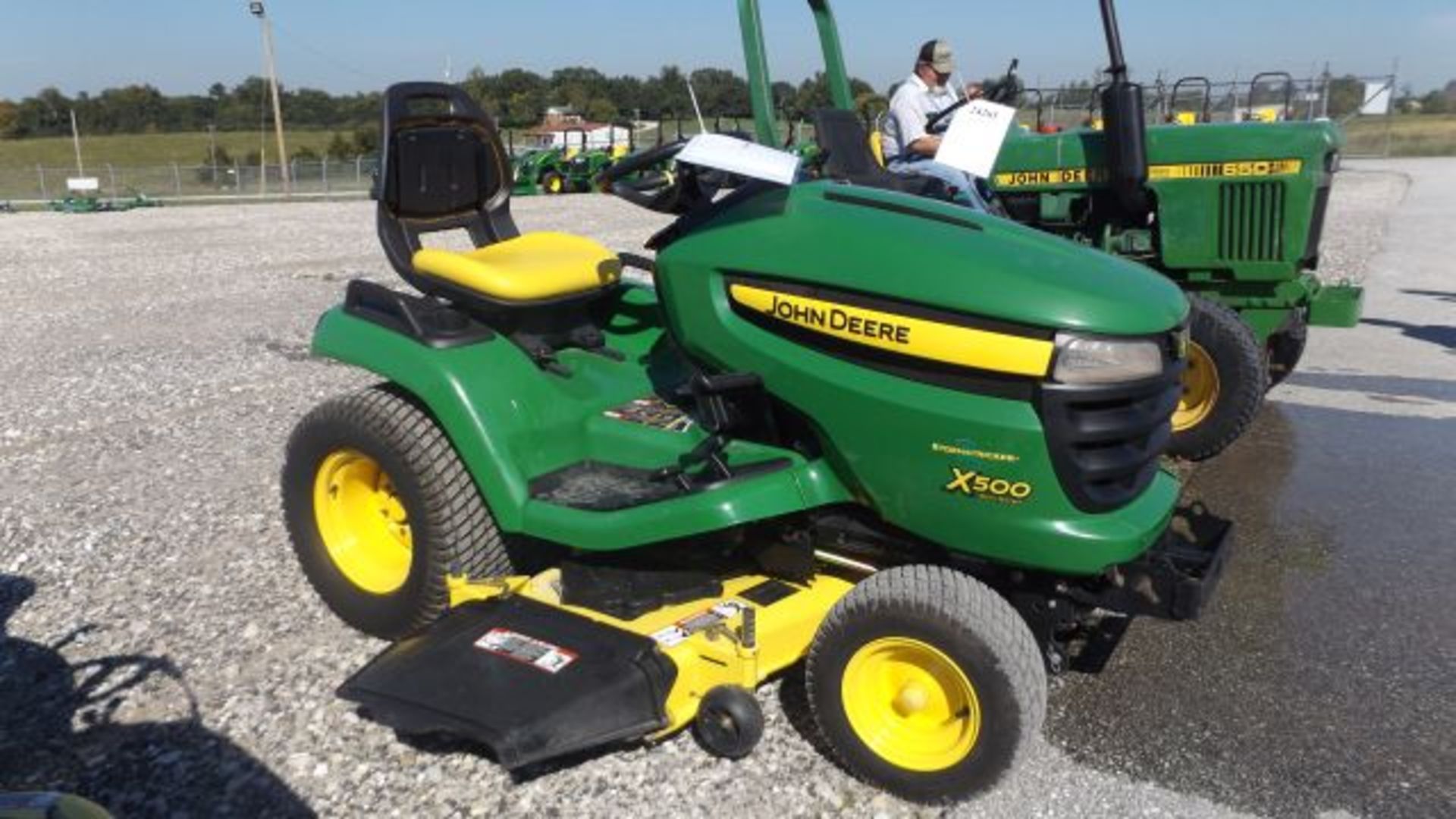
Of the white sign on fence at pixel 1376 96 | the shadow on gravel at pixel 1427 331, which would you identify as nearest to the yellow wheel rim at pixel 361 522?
the shadow on gravel at pixel 1427 331

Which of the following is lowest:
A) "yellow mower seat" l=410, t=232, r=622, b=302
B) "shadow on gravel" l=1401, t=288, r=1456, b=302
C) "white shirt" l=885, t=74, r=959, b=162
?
"shadow on gravel" l=1401, t=288, r=1456, b=302

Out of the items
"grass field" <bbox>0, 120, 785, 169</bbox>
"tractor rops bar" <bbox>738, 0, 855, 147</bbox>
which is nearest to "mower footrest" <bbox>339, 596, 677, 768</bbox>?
"tractor rops bar" <bbox>738, 0, 855, 147</bbox>

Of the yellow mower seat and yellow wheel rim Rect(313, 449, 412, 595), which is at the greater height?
the yellow mower seat

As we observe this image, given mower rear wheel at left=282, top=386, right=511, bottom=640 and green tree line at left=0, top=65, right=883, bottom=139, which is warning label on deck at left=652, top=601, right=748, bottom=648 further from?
green tree line at left=0, top=65, right=883, bottom=139

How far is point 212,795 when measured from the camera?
2.67 meters

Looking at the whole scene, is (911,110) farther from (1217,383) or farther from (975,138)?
(1217,383)

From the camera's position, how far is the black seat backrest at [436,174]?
362 cm

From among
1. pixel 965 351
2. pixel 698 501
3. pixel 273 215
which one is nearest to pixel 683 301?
pixel 698 501

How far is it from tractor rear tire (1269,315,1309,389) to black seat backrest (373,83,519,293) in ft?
13.3

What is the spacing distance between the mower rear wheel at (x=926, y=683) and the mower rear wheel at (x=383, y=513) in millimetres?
1107

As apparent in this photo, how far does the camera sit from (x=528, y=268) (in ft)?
11.3

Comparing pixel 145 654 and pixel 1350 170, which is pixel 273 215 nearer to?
pixel 145 654

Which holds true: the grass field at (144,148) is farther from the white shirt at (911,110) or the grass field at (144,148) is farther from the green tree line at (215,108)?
the white shirt at (911,110)

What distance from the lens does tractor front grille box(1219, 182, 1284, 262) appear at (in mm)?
5539
